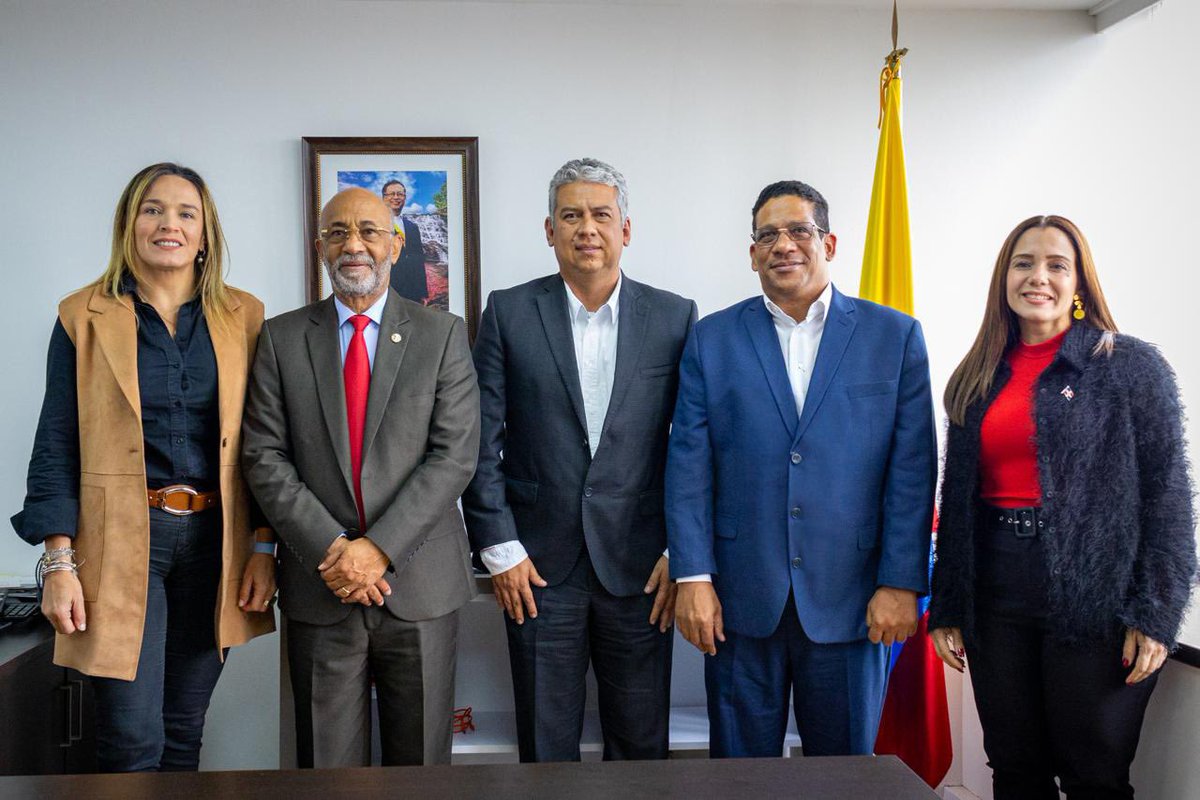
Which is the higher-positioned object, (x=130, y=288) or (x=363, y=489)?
(x=130, y=288)

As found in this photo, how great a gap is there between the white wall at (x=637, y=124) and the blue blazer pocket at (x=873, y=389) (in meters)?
1.40

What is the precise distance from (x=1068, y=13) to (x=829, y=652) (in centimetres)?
282

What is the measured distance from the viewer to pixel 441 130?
3400 millimetres

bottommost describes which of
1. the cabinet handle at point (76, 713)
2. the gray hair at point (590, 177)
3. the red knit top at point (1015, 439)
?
the cabinet handle at point (76, 713)

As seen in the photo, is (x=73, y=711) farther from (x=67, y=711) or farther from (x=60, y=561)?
(x=60, y=561)

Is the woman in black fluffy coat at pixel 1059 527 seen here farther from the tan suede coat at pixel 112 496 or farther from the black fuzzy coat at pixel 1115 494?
the tan suede coat at pixel 112 496

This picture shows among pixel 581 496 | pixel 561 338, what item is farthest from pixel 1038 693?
pixel 561 338

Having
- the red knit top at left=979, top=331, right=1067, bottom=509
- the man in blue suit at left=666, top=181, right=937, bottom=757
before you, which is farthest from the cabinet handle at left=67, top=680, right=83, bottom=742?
the red knit top at left=979, top=331, right=1067, bottom=509

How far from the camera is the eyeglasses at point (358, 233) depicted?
227 centimetres

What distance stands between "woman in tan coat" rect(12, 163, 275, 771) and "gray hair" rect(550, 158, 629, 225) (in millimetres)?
872

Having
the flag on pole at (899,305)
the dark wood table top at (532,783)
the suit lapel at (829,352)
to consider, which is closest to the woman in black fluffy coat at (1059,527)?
the suit lapel at (829,352)

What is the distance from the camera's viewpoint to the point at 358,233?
2264 millimetres

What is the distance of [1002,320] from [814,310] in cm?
44

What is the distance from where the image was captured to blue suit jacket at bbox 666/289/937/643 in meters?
2.13
